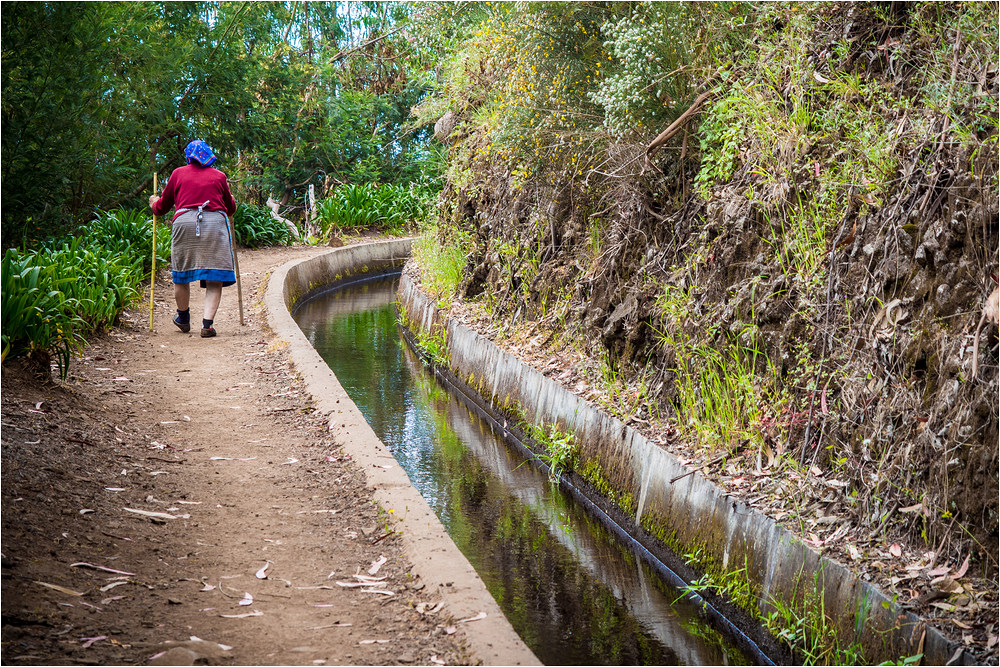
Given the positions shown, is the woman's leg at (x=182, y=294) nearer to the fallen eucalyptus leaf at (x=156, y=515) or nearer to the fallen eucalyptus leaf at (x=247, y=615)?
the fallen eucalyptus leaf at (x=156, y=515)

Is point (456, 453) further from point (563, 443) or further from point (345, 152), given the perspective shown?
point (345, 152)

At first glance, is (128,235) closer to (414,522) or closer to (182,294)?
(182,294)

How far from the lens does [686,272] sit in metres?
6.39

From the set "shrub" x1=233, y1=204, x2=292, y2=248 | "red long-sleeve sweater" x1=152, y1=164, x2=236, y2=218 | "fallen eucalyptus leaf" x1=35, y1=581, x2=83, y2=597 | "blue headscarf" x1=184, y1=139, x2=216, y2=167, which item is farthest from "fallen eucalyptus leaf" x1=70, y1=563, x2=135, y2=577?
"shrub" x1=233, y1=204, x2=292, y2=248

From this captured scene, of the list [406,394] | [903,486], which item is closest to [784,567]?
[903,486]

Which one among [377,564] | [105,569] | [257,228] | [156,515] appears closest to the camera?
[105,569]

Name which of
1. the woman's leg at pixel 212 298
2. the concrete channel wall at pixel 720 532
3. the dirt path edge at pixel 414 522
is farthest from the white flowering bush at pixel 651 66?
the woman's leg at pixel 212 298

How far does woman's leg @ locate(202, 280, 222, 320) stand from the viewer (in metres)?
9.40

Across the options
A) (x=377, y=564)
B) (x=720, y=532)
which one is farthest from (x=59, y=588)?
(x=720, y=532)

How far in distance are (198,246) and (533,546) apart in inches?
214

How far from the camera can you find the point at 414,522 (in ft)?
15.2

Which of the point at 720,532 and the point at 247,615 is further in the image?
the point at 720,532

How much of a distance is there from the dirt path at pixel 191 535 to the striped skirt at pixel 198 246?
6.87ft

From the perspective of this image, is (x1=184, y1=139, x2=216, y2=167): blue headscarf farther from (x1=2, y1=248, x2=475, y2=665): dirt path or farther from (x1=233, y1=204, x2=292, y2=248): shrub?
(x1=233, y1=204, x2=292, y2=248): shrub
